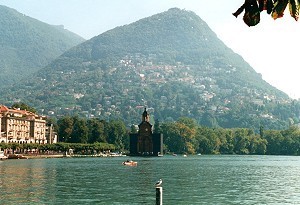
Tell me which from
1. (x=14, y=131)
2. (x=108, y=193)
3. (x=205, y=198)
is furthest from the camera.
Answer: (x=14, y=131)

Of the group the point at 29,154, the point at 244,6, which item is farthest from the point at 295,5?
the point at 29,154

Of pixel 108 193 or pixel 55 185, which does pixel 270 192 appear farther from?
pixel 55 185

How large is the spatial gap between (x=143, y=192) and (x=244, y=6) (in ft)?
162

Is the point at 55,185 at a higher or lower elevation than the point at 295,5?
lower

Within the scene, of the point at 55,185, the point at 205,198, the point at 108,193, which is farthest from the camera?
the point at 55,185

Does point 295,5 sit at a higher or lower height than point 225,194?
higher

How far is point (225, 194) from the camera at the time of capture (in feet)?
177

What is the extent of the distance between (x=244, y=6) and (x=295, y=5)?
0.57m

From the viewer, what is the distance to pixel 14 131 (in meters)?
193

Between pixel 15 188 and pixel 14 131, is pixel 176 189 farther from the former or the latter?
pixel 14 131

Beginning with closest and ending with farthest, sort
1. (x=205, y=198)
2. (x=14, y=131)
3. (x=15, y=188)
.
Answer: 1. (x=205, y=198)
2. (x=15, y=188)
3. (x=14, y=131)

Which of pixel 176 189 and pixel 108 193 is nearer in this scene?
pixel 108 193

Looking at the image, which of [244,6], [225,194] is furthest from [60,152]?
[244,6]

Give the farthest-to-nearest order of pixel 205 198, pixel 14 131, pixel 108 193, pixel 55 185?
1. pixel 14 131
2. pixel 55 185
3. pixel 108 193
4. pixel 205 198
